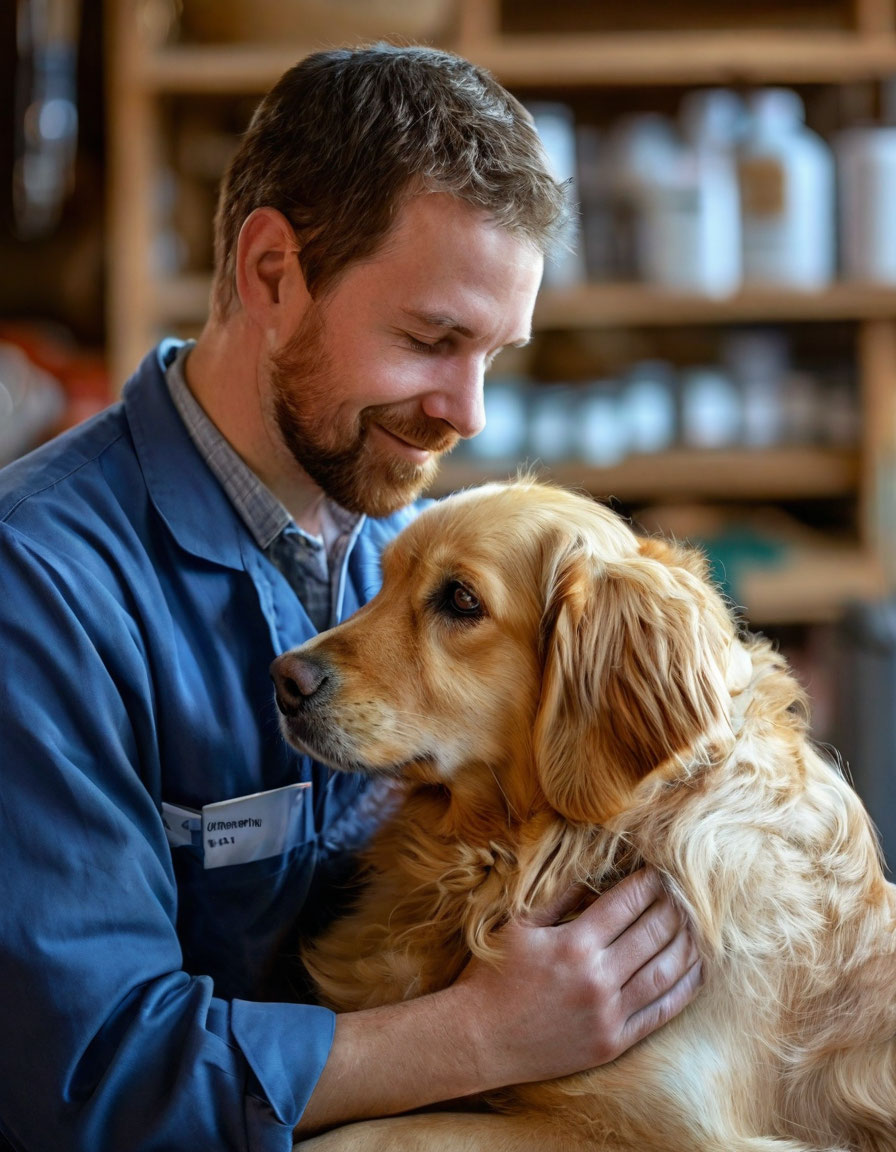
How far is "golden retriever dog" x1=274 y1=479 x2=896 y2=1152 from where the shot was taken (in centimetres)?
114

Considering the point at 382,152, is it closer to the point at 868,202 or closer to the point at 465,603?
the point at 465,603

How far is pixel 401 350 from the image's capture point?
131cm

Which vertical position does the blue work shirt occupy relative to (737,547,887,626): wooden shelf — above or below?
above

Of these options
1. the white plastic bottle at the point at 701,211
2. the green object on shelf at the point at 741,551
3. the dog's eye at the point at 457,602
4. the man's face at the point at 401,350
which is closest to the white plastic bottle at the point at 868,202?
the white plastic bottle at the point at 701,211

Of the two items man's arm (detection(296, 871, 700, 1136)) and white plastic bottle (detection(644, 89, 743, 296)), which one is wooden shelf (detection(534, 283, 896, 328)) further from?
man's arm (detection(296, 871, 700, 1136))

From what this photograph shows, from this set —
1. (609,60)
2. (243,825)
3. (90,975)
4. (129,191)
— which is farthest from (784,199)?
(90,975)

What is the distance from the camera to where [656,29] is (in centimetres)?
311

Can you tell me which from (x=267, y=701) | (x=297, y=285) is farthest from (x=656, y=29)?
(x=267, y=701)

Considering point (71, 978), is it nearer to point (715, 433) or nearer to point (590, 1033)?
point (590, 1033)

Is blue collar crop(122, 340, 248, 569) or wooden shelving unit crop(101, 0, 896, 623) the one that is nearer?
blue collar crop(122, 340, 248, 569)

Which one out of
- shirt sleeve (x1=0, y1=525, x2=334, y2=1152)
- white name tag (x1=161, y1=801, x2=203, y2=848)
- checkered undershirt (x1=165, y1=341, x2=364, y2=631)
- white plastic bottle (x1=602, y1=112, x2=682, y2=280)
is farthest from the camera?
white plastic bottle (x1=602, y1=112, x2=682, y2=280)

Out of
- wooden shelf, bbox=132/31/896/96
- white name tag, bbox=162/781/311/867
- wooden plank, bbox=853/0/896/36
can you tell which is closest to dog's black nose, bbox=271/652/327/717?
white name tag, bbox=162/781/311/867

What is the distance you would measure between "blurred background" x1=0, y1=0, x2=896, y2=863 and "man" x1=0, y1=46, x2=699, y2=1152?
4.66 feet

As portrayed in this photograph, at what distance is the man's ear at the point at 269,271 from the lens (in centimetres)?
134
